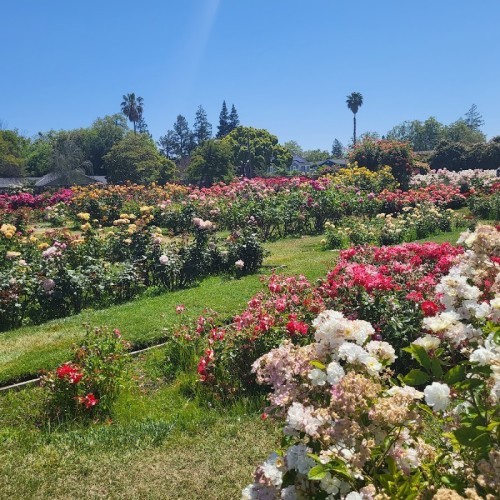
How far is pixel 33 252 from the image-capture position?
9625 millimetres

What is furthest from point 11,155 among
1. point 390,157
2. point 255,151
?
point 390,157

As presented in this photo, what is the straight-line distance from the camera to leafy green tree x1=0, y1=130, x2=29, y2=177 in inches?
2297

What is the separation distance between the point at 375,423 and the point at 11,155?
218ft

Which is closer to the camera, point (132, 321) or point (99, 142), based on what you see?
point (132, 321)

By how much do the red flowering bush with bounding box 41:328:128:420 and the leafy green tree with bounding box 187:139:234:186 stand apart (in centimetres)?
3362

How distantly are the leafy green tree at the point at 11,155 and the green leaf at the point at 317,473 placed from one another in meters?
64.7

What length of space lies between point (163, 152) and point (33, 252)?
8247 centimetres

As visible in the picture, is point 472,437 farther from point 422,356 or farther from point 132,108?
point 132,108

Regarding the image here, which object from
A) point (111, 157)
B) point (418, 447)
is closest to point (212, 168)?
point (111, 157)

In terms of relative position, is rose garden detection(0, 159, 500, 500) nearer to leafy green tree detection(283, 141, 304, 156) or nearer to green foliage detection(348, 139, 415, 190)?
green foliage detection(348, 139, 415, 190)

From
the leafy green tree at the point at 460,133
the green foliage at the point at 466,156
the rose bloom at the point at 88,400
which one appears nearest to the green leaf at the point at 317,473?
the rose bloom at the point at 88,400

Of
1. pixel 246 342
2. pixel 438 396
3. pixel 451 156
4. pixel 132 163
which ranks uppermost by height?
pixel 132 163

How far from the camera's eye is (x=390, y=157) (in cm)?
2175

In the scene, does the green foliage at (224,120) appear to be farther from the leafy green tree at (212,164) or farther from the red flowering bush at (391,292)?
the red flowering bush at (391,292)
